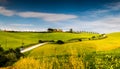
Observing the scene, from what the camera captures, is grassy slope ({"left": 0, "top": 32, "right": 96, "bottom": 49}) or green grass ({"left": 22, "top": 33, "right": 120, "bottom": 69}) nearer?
green grass ({"left": 22, "top": 33, "right": 120, "bottom": 69})

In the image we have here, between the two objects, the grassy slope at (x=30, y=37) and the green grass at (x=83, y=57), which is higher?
the green grass at (x=83, y=57)

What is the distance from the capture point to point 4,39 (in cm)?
12600

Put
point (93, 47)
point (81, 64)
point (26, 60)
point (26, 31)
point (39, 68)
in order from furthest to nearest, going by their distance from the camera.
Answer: point (26, 31) < point (93, 47) < point (26, 60) < point (39, 68) < point (81, 64)

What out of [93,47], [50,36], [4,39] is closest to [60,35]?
[50,36]

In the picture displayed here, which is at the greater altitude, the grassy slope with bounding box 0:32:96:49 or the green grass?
the green grass

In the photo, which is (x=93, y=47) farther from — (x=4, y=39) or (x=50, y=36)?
Answer: (x=50, y=36)

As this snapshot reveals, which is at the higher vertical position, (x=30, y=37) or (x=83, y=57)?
(x=83, y=57)

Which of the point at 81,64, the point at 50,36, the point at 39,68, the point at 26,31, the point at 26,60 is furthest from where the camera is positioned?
the point at 26,31

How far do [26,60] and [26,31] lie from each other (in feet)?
470

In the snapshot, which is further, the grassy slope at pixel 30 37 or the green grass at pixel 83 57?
the grassy slope at pixel 30 37

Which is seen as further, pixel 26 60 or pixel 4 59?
pixel 4 59

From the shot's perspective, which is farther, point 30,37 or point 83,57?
point 30,37

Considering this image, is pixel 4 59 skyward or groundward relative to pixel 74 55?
groundward

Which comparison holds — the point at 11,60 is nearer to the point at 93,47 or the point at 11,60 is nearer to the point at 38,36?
the point at 93,47
